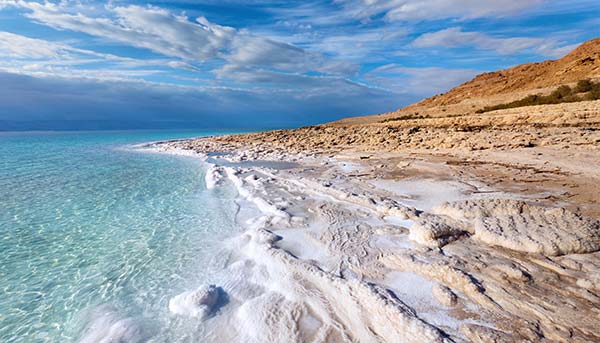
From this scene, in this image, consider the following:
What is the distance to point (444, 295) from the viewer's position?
3.05 metres

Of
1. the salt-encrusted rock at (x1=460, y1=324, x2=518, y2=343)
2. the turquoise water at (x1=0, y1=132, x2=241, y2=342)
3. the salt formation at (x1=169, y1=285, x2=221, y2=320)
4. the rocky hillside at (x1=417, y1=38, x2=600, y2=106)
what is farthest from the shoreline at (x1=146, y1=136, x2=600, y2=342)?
the rocky hillside at (x1=417, y1=38, x2=600, y2=106)

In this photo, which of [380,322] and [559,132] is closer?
[380,322]

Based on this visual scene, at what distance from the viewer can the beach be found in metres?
2.73

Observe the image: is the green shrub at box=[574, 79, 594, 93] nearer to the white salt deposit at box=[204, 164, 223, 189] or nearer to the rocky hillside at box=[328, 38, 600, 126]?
the rocky hillside at box=[328, 38, 600, 126]

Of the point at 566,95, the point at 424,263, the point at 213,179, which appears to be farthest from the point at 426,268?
the point at 566,95

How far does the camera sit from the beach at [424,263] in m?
2.73

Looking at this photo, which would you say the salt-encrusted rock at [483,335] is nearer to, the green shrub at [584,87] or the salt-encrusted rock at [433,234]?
the salt-encrusted rock at [433,234]

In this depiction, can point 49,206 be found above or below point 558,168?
below

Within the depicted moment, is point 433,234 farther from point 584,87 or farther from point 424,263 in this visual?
point 584,87

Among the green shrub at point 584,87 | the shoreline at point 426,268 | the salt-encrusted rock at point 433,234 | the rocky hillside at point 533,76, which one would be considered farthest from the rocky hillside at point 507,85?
the salt-encrusted rock at point 433,234

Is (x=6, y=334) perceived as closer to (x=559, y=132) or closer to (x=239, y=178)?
(x=239, y=178)

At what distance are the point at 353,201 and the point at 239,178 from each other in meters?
5.17

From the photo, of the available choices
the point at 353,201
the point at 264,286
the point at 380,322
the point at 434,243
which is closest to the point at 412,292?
the point at 380,322

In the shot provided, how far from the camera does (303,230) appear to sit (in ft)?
17.1
